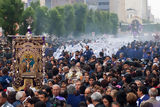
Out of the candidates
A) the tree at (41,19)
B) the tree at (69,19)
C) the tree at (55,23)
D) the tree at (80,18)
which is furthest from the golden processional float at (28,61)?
the tree at (80,18)

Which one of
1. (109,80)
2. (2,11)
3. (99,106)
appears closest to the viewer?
(99,106)

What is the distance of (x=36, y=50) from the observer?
49.4 feet

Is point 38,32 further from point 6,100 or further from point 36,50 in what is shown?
point 6,100

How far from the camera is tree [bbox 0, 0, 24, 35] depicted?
38.6 meters

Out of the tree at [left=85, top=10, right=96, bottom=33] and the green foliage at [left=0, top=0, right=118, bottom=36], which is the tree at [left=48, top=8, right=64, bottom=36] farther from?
the tree at [left=85, top=10, right=96, bottom=33]

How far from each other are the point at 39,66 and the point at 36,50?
1.71ft

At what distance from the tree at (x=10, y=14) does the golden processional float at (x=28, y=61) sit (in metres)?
23.5

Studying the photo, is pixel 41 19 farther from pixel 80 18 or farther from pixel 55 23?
pixel 80 18

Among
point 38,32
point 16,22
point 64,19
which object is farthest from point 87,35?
point 16,22

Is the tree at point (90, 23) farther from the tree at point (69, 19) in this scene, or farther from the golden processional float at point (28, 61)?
the golden processional float at point (28, 61)

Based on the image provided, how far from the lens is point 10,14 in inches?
1553

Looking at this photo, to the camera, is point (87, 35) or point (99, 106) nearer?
point (99, 106)

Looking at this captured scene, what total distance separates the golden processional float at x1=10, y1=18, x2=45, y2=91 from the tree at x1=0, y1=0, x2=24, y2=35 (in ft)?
77.1

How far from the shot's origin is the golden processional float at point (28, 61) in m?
15.0
